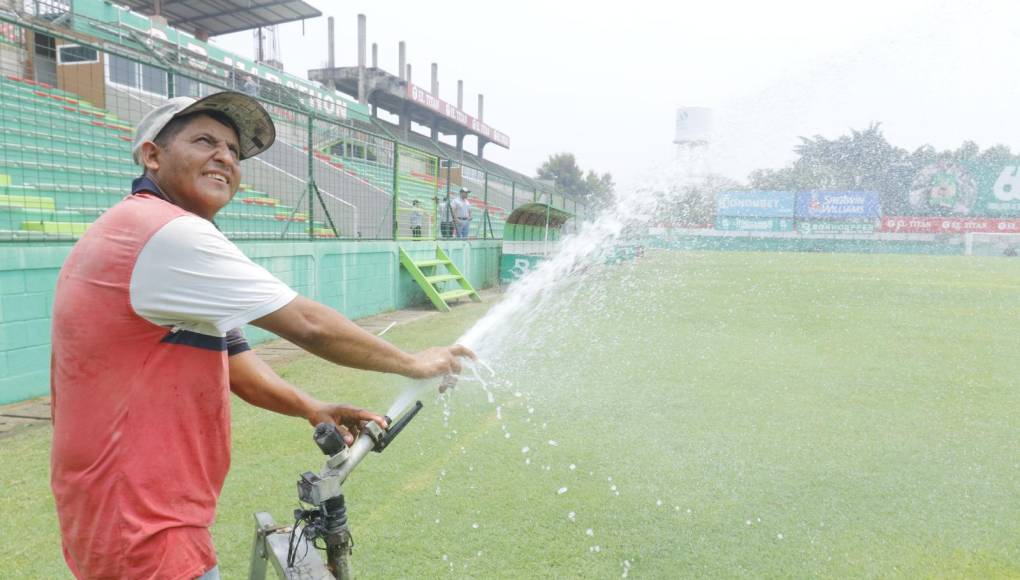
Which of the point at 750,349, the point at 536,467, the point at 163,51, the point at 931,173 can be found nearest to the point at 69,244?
the point at 536,467

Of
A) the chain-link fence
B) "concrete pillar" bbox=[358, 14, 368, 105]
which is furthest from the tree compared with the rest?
the chain-link fence

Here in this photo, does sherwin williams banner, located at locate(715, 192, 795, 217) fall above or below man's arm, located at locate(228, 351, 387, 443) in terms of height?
above

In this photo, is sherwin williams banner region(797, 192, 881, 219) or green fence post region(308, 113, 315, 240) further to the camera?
sherwin williams banner region(797, 192, 881, 219)

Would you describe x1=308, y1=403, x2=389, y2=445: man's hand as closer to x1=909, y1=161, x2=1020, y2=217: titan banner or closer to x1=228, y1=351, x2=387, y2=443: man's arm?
x1=228, y1=351, x2=387, y2=443: man's arm

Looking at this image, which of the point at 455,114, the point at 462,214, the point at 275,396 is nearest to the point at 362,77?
the point at 455,114

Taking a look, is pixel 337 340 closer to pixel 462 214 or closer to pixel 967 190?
pixel 462 214

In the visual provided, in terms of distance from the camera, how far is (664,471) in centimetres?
400

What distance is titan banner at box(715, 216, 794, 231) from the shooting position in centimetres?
4403

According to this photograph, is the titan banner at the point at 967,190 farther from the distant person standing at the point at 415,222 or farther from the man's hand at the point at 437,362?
the man's hand at the point at 437,362

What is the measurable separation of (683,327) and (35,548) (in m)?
8.09

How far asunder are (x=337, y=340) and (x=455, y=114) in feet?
158

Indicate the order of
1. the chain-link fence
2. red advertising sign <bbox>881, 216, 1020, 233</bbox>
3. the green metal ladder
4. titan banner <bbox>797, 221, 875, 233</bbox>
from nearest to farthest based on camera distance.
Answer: the chain-link fence
the green metal ladder
red advertising sign <bbox>881, 216, 1020, 233</bbox>
titan banner <bbox>797, 221, 875, 233</bbox>

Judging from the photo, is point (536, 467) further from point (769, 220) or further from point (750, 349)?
point (769, 220)

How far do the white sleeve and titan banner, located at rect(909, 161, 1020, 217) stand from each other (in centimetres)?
4937
